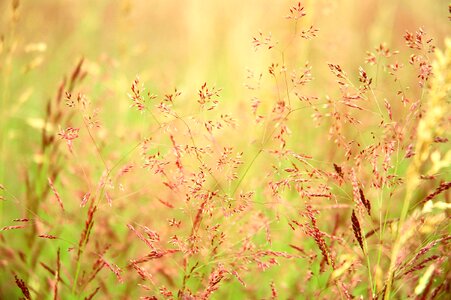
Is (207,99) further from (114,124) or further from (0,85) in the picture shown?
(0,85)

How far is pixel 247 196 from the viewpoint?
123 cm

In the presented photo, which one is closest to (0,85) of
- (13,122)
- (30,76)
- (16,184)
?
(30,76)

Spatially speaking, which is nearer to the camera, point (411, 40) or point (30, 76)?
point (411, 40)

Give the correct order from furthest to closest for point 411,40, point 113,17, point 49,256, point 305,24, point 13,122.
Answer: point 113,17 → point 13,122 → point 305,24 → point 49,256 → point 411,40

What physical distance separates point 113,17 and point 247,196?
230 inches

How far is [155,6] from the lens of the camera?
6922mm

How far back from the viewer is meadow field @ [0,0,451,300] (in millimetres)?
1217

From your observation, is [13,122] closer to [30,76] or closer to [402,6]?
[30,76]

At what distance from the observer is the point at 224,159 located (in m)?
1.24

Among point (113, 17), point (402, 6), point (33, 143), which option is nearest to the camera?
point (33, 143)

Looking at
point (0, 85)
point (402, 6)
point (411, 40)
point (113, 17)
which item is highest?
point (402, 6)

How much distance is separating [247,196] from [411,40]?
1.71ft

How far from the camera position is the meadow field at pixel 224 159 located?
122 cm

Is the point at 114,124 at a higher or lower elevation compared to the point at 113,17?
lower
